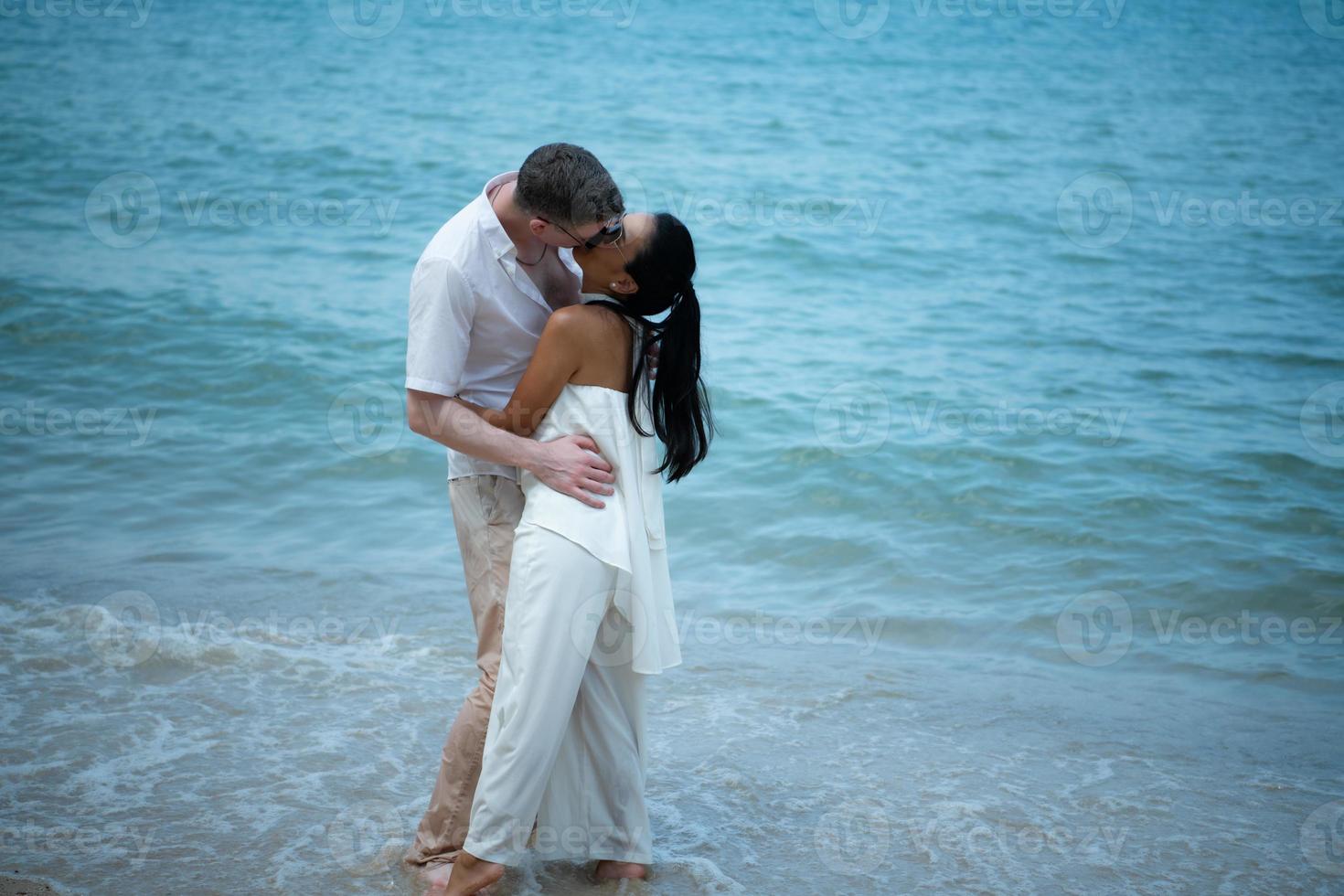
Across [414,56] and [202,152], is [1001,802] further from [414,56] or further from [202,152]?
[414,56]

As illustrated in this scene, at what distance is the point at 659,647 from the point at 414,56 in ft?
65.7

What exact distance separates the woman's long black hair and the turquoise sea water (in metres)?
1.37

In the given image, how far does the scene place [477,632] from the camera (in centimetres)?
353

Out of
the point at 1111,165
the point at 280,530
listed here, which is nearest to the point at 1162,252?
the point at 1111,165

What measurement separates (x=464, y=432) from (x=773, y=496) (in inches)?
176

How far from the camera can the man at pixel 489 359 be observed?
3.18 meters

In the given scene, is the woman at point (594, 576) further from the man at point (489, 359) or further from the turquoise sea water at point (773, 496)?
the turquoise sea water at point (773, 496)

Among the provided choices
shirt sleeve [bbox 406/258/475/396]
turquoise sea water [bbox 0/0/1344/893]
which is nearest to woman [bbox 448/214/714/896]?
shirt sleeve [bbox 406/258/475/396]

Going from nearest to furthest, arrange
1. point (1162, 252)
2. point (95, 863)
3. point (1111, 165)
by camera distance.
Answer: point (95, 863)
point (1162, 252)
point (1111, 165)

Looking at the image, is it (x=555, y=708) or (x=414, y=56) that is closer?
(x=555, y=708)

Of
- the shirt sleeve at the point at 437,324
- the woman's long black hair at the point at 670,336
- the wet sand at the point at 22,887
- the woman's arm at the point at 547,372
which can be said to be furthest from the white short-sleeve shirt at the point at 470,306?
the wet sand at the point at 22,887

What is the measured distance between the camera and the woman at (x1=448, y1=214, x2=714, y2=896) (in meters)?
3.28

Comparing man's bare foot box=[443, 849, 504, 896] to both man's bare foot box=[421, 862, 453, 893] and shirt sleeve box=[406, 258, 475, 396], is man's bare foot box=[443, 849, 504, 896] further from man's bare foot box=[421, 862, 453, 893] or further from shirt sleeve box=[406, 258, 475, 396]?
shirt sleeve box=[406, 258, 475, 396]

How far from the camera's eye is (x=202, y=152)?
15.2m
